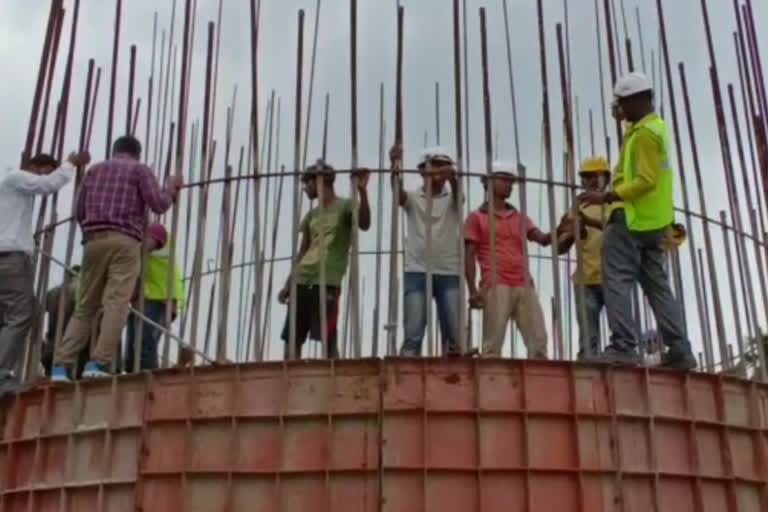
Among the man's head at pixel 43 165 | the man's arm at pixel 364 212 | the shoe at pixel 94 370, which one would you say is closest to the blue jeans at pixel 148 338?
the shoe at pixel 94 370

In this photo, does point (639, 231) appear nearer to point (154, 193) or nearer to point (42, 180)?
point (154, 193)

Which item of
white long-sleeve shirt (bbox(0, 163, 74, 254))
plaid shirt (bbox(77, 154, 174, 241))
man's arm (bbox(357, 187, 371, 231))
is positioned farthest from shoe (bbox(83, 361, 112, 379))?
man's arm (bbox(357, 187, 371, 231))

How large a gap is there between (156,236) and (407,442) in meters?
3.03

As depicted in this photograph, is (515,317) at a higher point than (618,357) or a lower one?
higher

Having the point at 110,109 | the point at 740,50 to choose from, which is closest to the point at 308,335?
the point at 110,109

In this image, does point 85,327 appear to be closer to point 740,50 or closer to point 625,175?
point 625,175

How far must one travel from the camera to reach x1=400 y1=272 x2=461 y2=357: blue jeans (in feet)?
23.1

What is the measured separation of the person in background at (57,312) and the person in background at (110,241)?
35cm

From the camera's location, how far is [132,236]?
23.9ft

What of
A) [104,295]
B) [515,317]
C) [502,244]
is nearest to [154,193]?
[104,295]

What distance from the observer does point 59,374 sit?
7234mm

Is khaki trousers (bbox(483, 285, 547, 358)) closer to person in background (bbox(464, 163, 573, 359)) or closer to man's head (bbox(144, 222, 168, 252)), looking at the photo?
person in background (bbox(464, 163, 573, 359))

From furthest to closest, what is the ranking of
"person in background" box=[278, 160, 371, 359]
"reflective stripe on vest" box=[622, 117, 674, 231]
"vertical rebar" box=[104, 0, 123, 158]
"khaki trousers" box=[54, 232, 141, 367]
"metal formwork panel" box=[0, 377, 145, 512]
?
"vertical rebar" box=[104, 0, 123, 158]
"person in background" box=[278, 160, 371, 359]
"khaki trousers" box=[54, 232, 141, 367]
"reflective stripe on vest" box=[622, 117, 674, 231]
"metal formwork panel" box=[0, 377, 145, 512]

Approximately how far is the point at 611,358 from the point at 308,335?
223 centimetres
